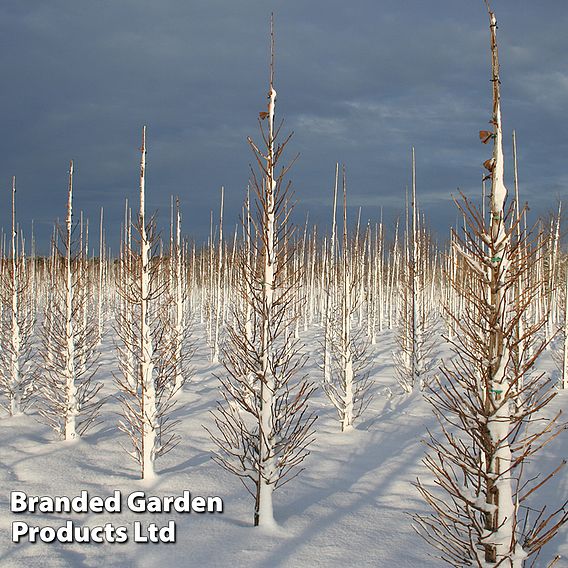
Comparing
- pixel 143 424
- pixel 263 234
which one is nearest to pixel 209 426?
pixel 143 424

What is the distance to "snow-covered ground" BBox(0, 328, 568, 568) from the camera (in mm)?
6656

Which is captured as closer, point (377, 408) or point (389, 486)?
point (389, 486)

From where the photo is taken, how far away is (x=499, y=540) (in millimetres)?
4262

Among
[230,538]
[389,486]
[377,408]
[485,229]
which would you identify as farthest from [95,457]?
[485,229]

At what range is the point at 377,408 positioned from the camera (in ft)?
48.1

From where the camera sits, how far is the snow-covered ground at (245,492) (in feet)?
21.8

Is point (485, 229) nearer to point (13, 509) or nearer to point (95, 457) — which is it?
point (13, 509)

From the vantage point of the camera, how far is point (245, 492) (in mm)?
8742

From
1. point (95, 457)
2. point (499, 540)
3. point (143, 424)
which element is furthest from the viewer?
point (95, 457)

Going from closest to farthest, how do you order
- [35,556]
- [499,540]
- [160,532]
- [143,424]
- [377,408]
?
[499,540] → [35,556] → [160,532] → [143,424] → [377,408]

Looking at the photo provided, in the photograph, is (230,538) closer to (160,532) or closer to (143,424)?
(160,532)

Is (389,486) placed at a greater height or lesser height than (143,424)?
lesser

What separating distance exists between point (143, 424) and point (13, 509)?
2170mm

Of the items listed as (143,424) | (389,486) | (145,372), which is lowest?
(389,486)
